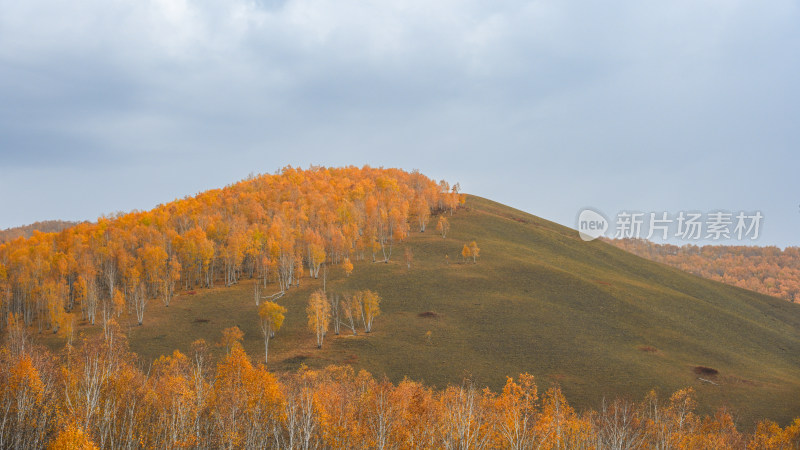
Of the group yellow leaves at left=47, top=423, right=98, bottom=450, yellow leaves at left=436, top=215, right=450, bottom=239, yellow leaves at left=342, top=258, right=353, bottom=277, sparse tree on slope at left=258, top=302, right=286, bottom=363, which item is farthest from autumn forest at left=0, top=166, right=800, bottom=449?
yellow leaves at left=342, top=258, right=353, bottom=277

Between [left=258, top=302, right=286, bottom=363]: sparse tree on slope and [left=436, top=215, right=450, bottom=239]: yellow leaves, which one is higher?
[left=436, top=215, right=450, bottom=239]: yellow leaves

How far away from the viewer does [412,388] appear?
65312 millimetres

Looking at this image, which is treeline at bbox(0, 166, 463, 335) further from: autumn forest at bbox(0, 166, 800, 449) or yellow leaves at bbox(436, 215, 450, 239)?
yellow leaves at bbox(436, 215, 450, 239)

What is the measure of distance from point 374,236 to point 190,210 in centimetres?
7420

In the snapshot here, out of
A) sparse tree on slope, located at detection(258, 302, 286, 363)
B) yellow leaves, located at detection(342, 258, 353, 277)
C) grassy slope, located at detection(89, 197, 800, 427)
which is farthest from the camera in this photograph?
yellow leaves, located at detection(342, 258, 353, 277)

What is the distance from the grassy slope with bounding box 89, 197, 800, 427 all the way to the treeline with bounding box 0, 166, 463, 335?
815 centimetres

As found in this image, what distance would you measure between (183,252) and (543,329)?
9604cm

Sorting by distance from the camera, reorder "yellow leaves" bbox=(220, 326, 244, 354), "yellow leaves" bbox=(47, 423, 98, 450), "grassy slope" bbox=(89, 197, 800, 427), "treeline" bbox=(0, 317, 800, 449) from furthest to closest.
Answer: "yellow leaves" bbox=(220, 326, 244, 354), "grassy slope" bbox=(89, 197, 800, 427), "treeline" bbox=(0, 317, 800, 449), "yellow leaves" bbox=(47, 423, 98, 450)

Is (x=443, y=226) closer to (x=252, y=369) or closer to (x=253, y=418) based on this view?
(x=252, y=369)

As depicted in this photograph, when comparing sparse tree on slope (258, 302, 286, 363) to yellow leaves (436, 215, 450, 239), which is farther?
yellow leaves (436, 215, 450, 239)

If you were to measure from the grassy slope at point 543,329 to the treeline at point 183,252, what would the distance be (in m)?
8.15

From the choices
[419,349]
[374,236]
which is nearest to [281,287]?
[374,236]

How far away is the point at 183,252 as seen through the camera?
138750mm

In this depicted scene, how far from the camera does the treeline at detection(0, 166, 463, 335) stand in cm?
11500
